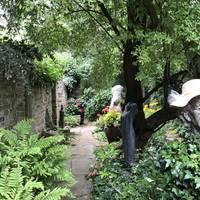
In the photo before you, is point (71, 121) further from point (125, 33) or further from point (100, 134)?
point (125, 33)

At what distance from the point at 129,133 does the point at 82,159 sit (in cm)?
216

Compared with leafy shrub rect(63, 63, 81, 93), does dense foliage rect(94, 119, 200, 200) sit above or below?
below

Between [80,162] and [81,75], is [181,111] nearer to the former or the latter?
[80,162]

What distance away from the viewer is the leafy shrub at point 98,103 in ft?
45.5

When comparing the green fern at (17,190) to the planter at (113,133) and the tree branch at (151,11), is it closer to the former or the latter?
the tree branch at (151,11)

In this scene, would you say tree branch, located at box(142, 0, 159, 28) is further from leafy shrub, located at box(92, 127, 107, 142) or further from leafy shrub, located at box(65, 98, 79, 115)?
leafy shrub, located at box(65, 98, 79, 115)

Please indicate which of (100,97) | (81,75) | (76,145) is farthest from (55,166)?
(81,75)

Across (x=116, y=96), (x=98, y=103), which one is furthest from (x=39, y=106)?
(x=98, y=103)

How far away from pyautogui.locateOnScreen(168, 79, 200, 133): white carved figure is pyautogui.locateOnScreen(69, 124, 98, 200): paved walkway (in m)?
1.72

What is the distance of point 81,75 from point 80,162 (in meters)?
8.49

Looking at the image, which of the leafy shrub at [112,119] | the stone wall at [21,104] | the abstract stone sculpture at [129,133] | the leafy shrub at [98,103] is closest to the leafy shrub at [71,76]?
the leafy shrub at [98,103]

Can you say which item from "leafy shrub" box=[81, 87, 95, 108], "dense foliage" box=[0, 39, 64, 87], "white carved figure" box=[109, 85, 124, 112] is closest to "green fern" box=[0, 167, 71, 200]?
"dense foliage" box=[0, 39, 64, 87]

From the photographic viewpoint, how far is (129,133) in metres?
5.33

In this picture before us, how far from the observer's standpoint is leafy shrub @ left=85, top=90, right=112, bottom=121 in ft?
45.5
